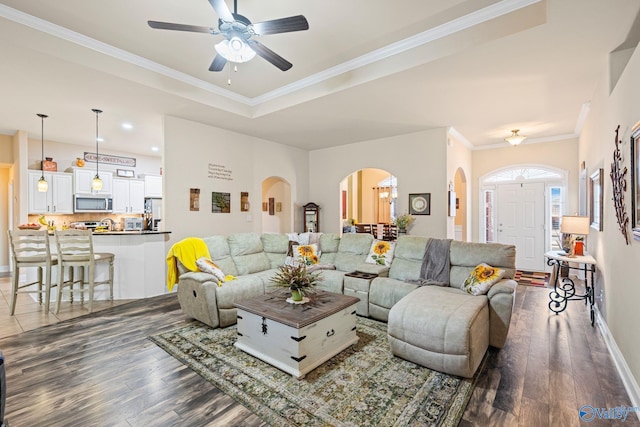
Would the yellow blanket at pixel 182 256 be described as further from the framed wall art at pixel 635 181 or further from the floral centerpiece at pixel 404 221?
the framed wall art at pixel 635 181

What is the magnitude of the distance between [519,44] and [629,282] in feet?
7.28

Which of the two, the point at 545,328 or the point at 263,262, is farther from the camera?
the point at 263,262

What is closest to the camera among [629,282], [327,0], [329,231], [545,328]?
[629,282]

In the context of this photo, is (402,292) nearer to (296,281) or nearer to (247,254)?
(296,281)

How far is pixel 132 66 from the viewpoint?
351cm

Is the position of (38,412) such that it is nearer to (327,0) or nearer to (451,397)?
(451,397)

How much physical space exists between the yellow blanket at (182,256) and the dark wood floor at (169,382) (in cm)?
63

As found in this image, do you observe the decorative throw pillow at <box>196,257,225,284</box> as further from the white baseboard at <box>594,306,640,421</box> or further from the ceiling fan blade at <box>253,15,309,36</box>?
the white baseboard at <box>594,306,640,421</box>

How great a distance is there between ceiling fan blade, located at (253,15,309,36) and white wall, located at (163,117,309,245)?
10.5 ft

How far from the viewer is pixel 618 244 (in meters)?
2.78

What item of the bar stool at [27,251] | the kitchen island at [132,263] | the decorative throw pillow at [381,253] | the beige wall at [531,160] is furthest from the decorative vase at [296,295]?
the beige wall at [531,160]

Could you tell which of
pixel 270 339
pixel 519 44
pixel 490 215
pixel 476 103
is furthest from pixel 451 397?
pixel 490 215

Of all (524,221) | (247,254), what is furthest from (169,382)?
(524,221)

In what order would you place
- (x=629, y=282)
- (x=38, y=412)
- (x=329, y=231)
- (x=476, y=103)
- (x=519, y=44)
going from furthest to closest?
(x=329, y=231) → (x=476, y=103) → (x=519, y=44) → (x=629, y=282) → (x=38, y=412)
